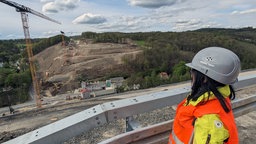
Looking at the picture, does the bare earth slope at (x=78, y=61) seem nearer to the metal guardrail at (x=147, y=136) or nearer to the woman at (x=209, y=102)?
the metal guardrail at (x=147, y=136)

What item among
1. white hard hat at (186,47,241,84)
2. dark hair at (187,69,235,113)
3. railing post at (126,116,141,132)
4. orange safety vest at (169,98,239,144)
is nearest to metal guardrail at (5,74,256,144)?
railing post at (126,116,141,132)

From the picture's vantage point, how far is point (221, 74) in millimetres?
1642

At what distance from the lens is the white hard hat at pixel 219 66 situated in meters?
1.65

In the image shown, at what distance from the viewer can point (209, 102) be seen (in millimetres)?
1576

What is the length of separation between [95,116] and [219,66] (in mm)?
1105

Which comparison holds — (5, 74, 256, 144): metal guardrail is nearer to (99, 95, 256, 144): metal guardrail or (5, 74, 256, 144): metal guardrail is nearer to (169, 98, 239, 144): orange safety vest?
(99, 95, 256, 144): metal guardrail

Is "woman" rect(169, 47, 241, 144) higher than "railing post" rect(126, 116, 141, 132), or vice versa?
"woman" rect(169, 47, 241, 144)

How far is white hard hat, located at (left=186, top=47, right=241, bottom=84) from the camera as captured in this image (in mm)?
1650

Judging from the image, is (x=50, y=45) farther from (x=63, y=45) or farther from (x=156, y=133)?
(x=156, y=133)

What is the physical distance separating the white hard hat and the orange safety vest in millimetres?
189

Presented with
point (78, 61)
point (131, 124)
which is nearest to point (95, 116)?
point (131, 124)

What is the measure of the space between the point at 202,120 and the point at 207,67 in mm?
454

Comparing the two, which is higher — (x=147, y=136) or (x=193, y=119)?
(x=193, y=119)

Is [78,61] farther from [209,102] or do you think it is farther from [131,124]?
[209,102]
